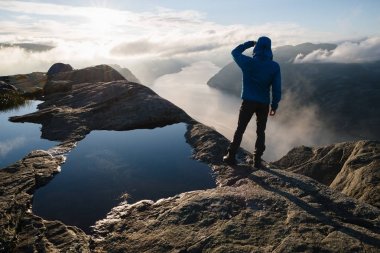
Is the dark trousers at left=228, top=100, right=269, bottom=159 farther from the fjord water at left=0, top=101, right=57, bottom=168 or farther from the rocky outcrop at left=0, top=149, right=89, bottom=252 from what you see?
the fjord water at left=0, top=101, right=57, bottom=168

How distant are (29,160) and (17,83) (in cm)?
2557

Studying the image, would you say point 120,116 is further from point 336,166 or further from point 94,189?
point 336,166

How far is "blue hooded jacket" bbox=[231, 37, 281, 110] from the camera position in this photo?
966 cm

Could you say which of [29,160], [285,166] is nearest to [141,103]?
[29,160]

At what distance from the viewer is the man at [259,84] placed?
9.71 m

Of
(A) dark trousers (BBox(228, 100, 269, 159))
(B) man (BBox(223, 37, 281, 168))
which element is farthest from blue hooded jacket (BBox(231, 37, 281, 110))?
(A) dark trousers (BBox(228, 100, 269, 159))

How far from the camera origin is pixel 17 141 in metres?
13.6

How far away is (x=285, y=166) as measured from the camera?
25422 mm

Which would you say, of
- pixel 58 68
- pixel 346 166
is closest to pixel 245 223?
pixel 346 166

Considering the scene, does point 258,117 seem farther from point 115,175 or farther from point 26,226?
point 26,226

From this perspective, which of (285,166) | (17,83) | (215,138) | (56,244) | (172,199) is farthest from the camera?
(17,83)

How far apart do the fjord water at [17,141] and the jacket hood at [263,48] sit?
855 cm

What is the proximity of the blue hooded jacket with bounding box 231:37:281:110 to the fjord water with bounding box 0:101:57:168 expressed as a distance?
7.94 meters

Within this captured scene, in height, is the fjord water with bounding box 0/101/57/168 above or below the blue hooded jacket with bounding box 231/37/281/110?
below
